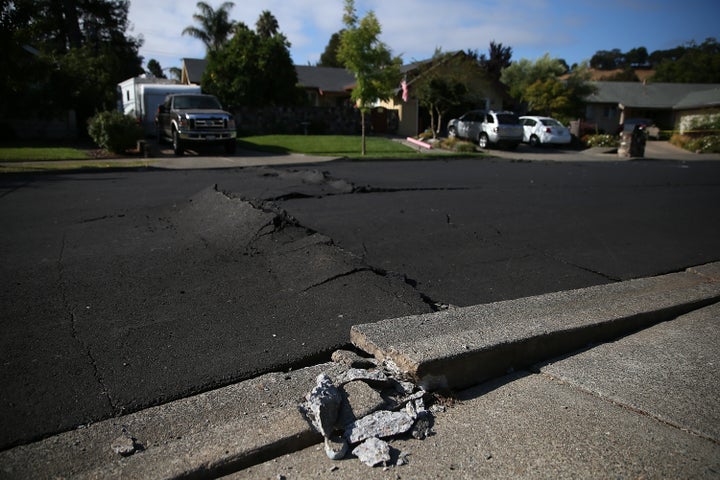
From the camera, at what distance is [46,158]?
50.8 feet

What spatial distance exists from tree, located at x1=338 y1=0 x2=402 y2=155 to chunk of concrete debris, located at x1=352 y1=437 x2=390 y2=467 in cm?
1743

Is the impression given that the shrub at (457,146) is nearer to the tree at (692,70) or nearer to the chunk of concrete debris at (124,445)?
the chunk of concrete debris at (124,445)

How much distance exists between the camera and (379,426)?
107 inches

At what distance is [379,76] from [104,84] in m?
13.2

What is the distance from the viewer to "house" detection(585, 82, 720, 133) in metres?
49.3

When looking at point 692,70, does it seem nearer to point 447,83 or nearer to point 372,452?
point 447,83

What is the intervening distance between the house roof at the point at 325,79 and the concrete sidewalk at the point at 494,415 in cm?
3758

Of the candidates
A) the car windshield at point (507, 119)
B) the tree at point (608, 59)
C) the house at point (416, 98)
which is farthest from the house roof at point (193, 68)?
the tree at point (608, 59)

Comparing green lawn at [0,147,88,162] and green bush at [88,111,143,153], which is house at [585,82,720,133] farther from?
green lawn at [0,147,88,162]

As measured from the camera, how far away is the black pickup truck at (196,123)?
17.5m

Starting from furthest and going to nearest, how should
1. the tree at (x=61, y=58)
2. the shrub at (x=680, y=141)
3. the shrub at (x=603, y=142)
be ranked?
the shrub at (x=680, y=141)
the shrub at (x=603, y=142)
the tree at (x=61, y=58)

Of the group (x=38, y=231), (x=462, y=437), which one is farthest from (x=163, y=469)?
(x=38, y=231)

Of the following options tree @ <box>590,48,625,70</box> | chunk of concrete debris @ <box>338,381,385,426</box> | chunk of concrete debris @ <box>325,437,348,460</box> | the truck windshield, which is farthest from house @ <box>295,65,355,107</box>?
tree @ <box>590,48,625,70</box>

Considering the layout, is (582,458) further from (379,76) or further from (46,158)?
(379,76)
